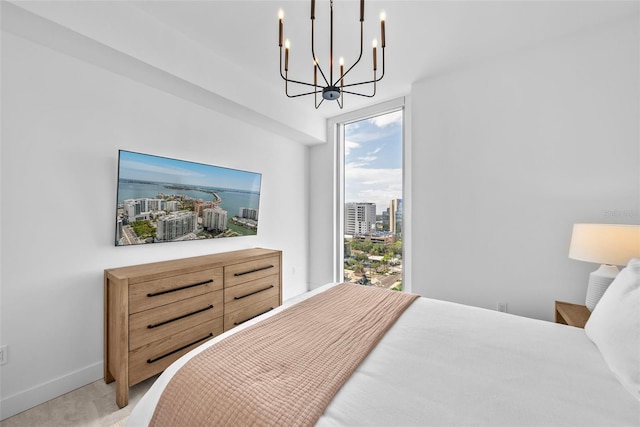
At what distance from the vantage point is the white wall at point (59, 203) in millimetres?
1670

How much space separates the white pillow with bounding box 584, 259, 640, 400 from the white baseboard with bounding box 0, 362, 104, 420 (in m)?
3.00

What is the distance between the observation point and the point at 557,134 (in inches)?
88.7

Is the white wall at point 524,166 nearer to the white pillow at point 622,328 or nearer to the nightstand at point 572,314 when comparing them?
the nightstand at point 572,314

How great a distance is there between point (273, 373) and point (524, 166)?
2.64 meters

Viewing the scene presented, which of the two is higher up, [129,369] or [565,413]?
[565,413]

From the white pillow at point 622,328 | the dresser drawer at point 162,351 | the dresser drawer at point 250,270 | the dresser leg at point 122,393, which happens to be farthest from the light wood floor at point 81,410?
the white pillow at point 622,328

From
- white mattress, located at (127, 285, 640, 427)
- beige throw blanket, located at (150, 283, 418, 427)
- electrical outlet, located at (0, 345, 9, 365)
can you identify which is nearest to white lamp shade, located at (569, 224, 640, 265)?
white mattress, located at (127, 285, 640, 427)

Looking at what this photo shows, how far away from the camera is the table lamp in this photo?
1.63 meters

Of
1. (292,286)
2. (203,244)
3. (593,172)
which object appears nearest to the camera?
(593,172)

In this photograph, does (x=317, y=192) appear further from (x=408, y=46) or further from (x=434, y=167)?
(x=408, y=46)

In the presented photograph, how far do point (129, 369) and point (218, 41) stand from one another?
2585mm

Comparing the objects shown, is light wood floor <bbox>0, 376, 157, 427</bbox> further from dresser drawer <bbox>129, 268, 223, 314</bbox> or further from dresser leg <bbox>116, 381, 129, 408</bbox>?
dresser drawer <bbox>129, 268, 223, 314</bbox>

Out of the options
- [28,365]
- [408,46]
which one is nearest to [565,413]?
[408,46]

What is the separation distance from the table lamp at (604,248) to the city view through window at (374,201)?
1.74 meters
